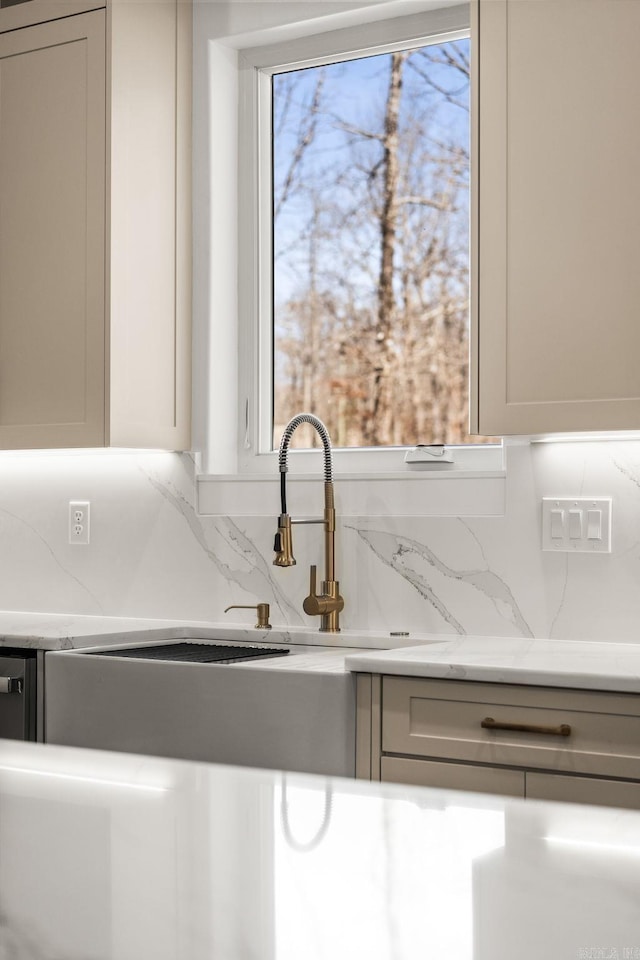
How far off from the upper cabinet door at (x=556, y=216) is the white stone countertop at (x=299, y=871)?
59.8 inches

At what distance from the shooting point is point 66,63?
2.83 meters

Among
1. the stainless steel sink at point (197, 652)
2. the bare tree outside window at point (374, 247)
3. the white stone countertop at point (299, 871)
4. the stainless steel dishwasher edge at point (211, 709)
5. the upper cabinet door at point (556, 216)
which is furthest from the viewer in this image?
the bare tree outside window at point (374, 247)

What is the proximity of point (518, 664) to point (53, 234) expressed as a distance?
66.8 inches

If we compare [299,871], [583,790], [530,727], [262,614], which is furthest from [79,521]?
[299,871]

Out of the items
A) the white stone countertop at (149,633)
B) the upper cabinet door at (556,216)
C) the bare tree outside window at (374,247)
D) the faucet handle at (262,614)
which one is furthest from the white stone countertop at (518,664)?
the bare tree outside window at (374,247)

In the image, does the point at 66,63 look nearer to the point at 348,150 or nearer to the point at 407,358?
the point at 348,150

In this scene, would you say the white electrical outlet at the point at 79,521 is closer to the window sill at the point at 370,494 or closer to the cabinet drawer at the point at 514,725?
the window sill at the point at 370,494

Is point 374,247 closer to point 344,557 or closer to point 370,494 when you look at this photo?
point 370,494

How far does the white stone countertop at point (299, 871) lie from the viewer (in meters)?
0.53

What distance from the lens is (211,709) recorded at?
2191 millimetres

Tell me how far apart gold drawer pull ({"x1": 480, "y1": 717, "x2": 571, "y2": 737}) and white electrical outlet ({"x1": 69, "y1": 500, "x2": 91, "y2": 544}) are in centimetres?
157

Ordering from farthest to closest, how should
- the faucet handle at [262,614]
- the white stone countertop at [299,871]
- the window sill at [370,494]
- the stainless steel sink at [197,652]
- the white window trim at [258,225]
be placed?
1. the white window trim at [258,225]
2. the faucet handle at [262,614]
3. the window sill at [370,494]
4. the stainless steel sink at [197,652]
5. the white stone countertop at [299,871]

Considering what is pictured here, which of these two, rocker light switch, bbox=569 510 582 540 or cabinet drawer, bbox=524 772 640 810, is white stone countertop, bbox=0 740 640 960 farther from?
rocker light switch, bbox=569 510 582 540

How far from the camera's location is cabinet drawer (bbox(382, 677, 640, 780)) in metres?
1.84
